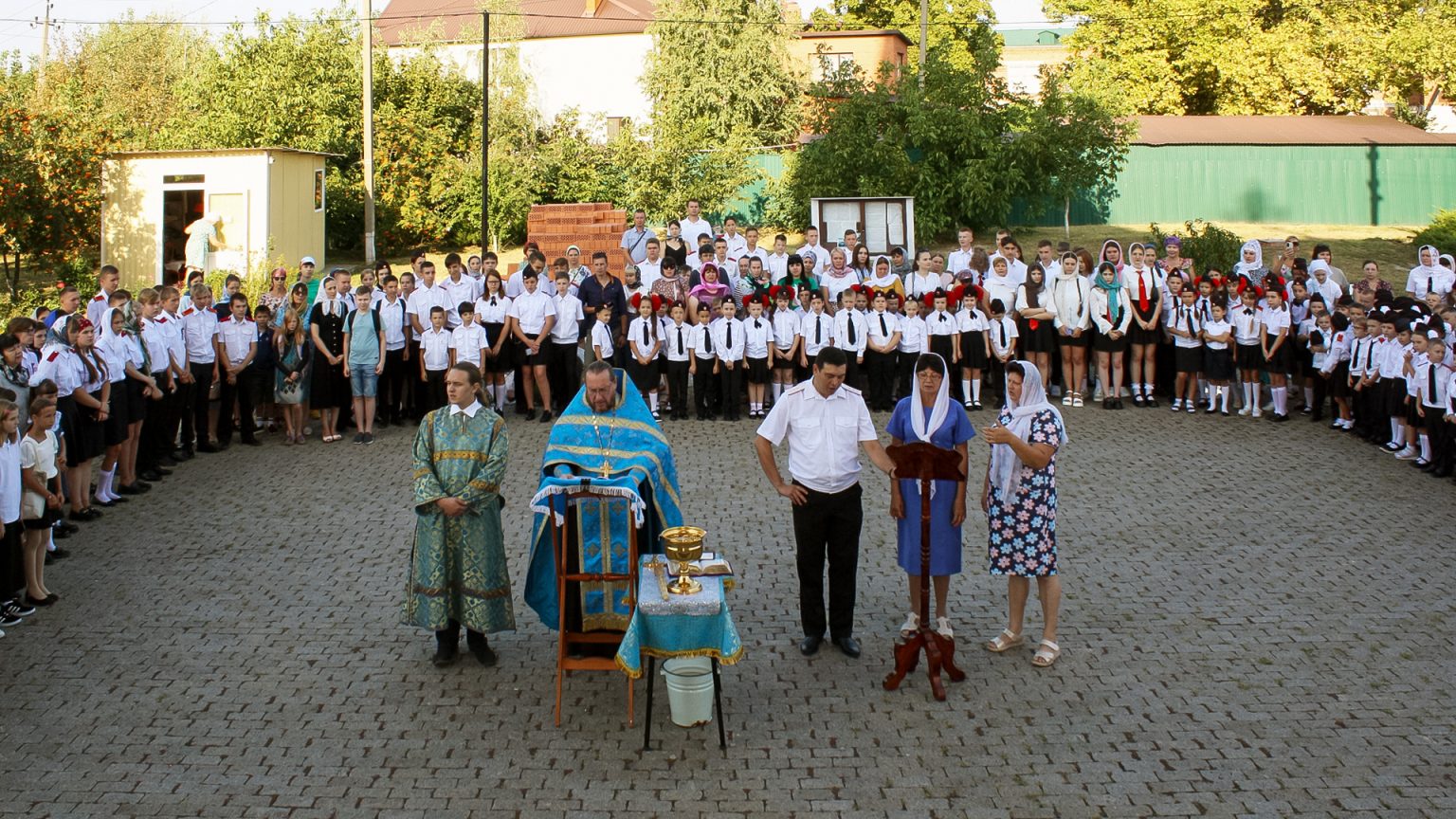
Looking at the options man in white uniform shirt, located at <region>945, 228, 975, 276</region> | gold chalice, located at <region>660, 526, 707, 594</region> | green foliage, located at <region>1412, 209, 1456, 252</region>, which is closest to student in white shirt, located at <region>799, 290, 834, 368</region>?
man in white uniform shirt, located at <region>945, 228, 975, 276</region>

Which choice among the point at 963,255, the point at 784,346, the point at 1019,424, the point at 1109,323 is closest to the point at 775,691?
the point at 1019,424

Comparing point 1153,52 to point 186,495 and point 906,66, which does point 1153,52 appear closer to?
point 906,66

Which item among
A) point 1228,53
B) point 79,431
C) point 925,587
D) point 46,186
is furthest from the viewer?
point 1228,53

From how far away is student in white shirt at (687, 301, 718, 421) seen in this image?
50.9 ft

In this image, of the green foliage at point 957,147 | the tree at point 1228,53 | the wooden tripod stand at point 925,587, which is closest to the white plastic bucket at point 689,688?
the wooden tripod stand at point 925,587

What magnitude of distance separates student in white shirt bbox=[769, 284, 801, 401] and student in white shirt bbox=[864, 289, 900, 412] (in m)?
0.87

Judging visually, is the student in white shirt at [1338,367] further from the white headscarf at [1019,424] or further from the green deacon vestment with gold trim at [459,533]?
the green deacon vestment with gold trim at [459,533]

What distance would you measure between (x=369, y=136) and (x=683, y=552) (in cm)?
2456

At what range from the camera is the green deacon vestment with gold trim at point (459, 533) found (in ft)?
25.0

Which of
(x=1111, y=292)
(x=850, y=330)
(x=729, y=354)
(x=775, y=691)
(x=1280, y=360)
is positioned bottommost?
(x=775, y=691)

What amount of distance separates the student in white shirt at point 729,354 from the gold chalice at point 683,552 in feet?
28.2

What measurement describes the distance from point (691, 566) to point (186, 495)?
6.86 metres

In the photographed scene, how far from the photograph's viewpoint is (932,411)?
7.68m

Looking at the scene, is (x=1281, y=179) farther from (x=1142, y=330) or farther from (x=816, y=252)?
(x=816, y=252)
